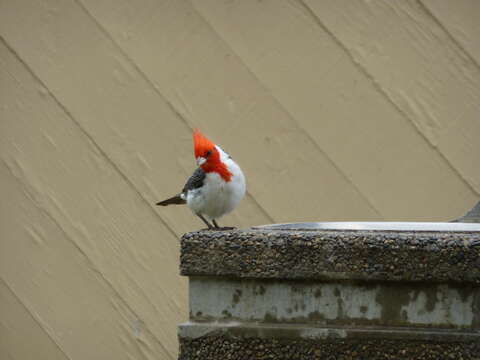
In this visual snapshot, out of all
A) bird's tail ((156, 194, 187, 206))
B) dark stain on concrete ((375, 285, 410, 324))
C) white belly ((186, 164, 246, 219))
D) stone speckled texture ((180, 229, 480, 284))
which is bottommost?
dark stain on concrete ((375, 285, 410, 324))

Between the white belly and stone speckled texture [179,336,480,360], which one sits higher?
the white belly

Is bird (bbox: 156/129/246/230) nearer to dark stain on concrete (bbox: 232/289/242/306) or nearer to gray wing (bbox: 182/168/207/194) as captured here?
gray wing (bbox: 182/168/207/194)

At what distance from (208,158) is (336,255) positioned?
55 cm

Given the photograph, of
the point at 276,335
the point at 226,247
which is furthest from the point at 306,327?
the point at 226,247

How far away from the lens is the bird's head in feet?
4.60

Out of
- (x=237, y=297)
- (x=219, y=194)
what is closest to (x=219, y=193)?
(x=219, y=194)

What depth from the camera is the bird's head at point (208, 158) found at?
4.60 ft

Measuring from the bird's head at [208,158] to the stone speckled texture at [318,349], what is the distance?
20.4 inches

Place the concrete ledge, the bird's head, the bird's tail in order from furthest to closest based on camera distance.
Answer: the bird's tail → the bird's head → the concrete ledge

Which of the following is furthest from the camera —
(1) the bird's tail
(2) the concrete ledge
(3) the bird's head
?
(1) the bird's tail

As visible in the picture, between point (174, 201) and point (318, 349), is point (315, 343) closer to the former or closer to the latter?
point (318, 349)

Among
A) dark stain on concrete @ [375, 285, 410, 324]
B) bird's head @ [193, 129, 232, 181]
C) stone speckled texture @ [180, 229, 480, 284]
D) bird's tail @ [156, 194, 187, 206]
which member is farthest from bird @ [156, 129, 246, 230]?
dark stain on concrete @ [375, 285, 410, 324]

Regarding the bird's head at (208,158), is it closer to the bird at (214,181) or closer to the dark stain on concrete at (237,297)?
the bird at (214,181)

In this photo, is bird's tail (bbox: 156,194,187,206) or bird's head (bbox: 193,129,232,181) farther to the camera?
bird's tail (bbox: 156,194,187,206)
